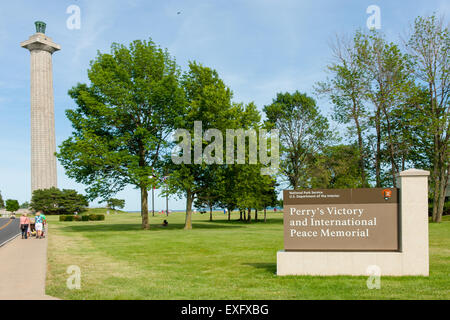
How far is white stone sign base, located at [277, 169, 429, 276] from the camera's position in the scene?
970 cm

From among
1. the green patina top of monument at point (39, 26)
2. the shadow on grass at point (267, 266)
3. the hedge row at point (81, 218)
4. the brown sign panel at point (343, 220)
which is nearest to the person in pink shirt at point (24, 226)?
the shadow on grass at point (267, 266)

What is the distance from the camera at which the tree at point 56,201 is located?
80938 mm

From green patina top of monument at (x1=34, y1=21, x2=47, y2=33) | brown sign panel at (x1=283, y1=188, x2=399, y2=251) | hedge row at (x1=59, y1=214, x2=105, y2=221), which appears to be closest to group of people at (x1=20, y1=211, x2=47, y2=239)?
brown sign panel at (x1=283, y1=188, x2=399, y2=251)

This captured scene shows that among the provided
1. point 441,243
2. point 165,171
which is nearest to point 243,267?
point 441,243

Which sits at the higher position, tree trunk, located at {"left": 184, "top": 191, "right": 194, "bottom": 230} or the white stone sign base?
the white stone sign base

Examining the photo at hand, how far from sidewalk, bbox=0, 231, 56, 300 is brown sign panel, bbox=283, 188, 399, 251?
6171 mm

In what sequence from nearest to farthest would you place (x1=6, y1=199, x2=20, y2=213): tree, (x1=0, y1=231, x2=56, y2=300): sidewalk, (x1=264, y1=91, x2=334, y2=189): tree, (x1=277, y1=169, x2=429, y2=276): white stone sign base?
A: (x1=0, y1=231, x2=56, y2=300): sidewalk < (x1=277, y1=169, x2=429, y2=276): white stone sign base < (x1=264, y1=91, x2=334, y2=189): tree < (x1=6, y1=199, x2=20, y2=213): tree

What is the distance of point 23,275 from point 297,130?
136 ft

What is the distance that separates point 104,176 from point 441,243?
2619 centimetres

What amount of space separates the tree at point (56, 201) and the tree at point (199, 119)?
53302 millimetres

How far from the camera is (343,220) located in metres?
10.1

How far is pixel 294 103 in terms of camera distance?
4947 cm
